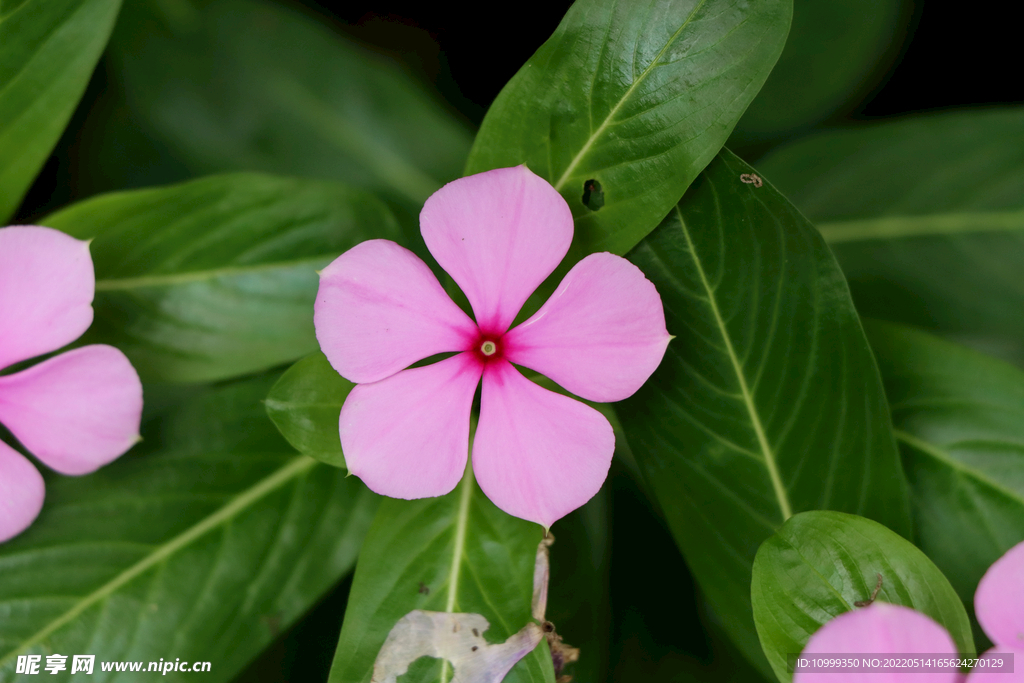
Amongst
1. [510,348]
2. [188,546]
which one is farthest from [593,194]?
[188,546]

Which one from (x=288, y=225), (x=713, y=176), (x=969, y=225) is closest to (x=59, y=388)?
(x=288, y=225)

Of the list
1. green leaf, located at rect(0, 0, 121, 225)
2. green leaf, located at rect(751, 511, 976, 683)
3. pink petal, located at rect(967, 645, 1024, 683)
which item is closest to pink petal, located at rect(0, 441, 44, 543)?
green leaf, located at rect(0, 0, 121, 225)

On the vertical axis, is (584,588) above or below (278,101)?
below

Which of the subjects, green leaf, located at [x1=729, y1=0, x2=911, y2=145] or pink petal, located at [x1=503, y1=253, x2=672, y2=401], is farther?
green leaf, located at [x1=729, y1=0, x2=911, y2=145]

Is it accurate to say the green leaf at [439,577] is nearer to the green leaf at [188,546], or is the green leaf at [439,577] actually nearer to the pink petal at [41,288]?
the green leaf at [188,546]

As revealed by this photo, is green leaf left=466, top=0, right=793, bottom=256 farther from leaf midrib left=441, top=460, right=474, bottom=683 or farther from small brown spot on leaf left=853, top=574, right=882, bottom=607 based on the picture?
small brown spot on leaf left=853, top=574, right=882, bottom=607

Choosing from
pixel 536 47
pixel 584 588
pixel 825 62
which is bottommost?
pixel 584 588

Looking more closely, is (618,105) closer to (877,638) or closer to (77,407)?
(877,638)
